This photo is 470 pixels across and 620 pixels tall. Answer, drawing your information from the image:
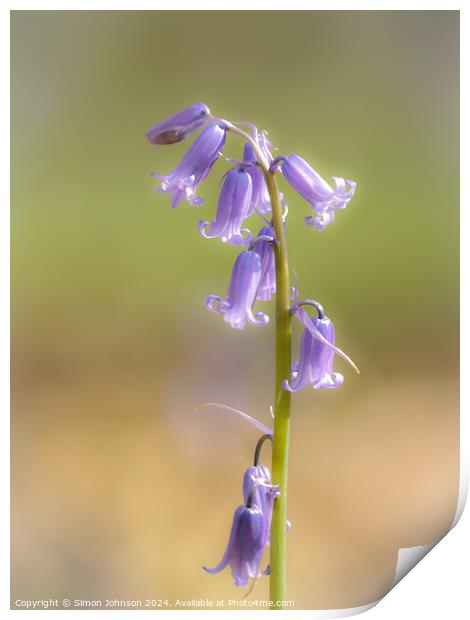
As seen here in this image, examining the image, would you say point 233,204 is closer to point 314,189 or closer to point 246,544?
point 314,189

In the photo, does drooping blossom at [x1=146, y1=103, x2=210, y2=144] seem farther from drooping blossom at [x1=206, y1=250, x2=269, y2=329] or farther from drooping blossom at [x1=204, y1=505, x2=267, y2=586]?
drooping blossom at [x1=204, y1=505, x2=267, y2=586]

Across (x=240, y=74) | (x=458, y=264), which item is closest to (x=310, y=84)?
(x=240, y=74)

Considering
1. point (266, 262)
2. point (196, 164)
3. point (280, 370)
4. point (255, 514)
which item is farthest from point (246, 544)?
point (196, 164)

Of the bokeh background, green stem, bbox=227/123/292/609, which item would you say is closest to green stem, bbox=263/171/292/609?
green stem, bbox=227/123/292/609

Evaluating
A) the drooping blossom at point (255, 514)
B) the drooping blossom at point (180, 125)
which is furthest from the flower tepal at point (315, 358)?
the drooping blossom at point (180, 125)

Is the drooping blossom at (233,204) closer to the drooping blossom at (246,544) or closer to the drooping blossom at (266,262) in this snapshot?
the drooping blossom at (266,262)
